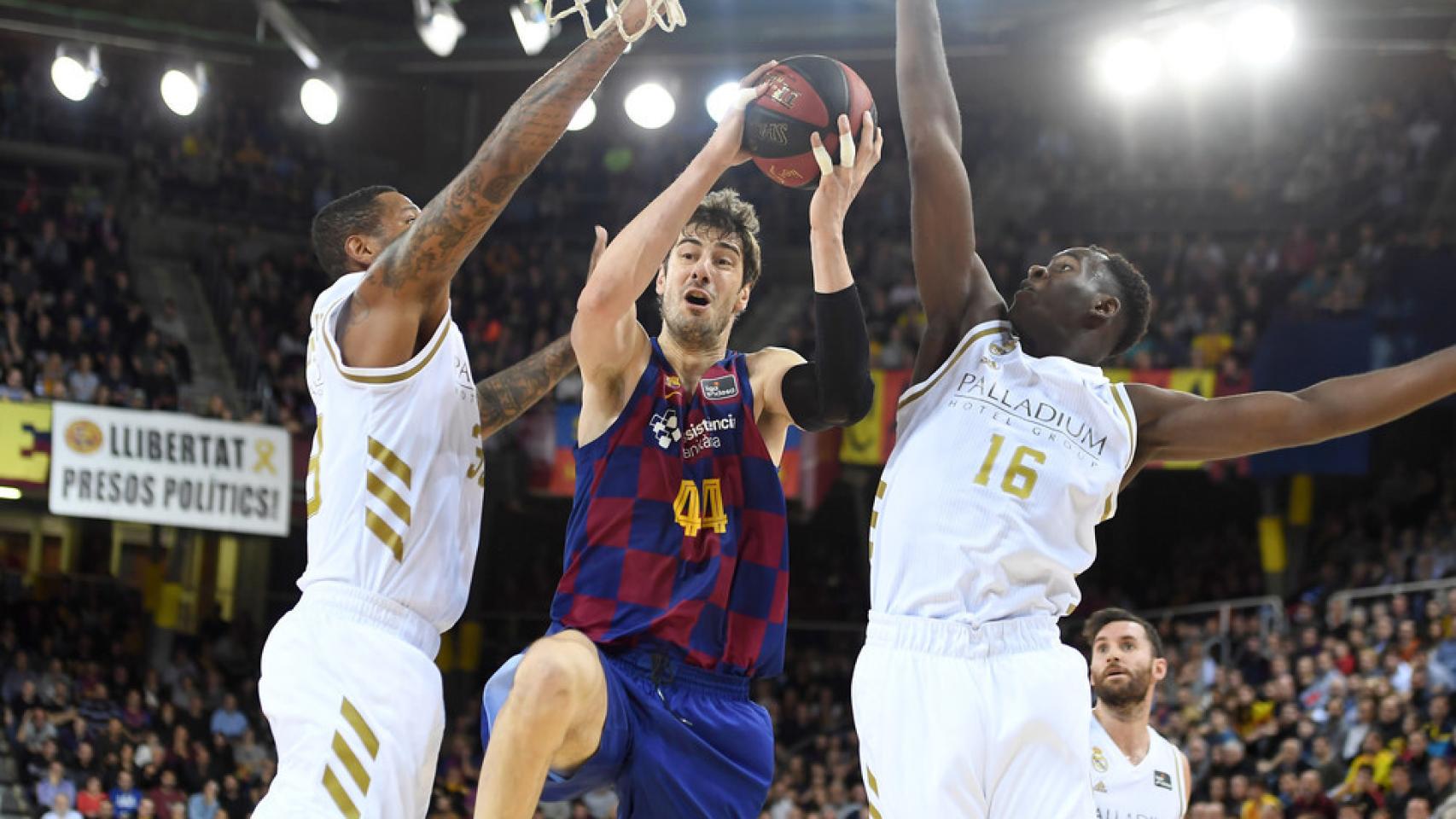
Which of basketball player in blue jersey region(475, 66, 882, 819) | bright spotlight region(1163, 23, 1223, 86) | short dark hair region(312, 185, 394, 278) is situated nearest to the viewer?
basketball player in blue jersey region(475, 66, 882, 819)

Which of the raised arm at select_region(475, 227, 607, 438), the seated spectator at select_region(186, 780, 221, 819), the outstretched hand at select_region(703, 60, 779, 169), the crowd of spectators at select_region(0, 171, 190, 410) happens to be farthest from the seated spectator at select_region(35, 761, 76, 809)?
the outstretched hand at select_region(703, 60, 779, 169)

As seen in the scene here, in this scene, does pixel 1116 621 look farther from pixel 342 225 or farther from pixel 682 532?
pixel 342 225

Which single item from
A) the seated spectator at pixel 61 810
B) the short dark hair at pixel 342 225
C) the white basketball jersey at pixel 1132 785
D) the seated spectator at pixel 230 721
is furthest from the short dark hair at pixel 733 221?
the seated spectator at pixel 230 721

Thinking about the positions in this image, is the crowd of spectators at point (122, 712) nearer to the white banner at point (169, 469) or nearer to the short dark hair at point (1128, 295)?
the white banner at point (169, 469)

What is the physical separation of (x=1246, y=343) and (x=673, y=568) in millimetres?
15326

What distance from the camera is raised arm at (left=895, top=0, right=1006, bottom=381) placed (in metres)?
4.68

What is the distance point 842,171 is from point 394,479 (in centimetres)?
157

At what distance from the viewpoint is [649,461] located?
16.4 ft

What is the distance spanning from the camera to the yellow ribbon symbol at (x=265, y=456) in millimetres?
19094

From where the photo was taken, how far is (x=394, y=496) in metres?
4.63

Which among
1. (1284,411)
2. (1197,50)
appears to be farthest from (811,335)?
(1284,411)

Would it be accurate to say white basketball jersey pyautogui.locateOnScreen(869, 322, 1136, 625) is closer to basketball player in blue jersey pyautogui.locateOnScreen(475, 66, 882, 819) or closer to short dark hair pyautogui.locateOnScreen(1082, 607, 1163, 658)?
basketball player in blue jersey pyautogui.locateOnScreen(475, 66, 882, 819)

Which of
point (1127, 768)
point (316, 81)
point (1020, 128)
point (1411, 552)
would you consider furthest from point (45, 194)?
point (1127, 768)

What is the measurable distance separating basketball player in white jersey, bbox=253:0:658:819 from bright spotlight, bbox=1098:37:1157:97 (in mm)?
12824
